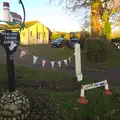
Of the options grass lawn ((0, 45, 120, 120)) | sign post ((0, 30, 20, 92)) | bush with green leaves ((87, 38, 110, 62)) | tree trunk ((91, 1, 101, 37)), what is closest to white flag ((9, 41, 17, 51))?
sign post ((0, 30, 20, 92))

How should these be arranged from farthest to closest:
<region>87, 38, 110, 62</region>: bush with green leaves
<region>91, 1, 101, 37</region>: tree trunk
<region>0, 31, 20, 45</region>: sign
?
<region>91, 1, 101, 37</region>: tree trunk < <region>87, 38, 110, 62</region>: bush with green leaves < <region>0, 31, 20, 45</region>: sign

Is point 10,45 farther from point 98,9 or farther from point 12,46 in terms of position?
point 98,9

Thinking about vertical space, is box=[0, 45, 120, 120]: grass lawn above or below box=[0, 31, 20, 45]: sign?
below

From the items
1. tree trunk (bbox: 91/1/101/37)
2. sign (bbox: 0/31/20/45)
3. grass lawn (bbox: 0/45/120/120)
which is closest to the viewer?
sign (bbox: 0/31/20/45)

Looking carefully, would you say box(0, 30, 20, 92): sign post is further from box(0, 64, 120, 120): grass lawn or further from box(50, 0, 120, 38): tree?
box(50, 0, 120, 38): tree

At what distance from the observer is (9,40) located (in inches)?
193

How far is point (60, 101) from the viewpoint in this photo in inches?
220

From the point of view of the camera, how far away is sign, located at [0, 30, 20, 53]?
4823mm

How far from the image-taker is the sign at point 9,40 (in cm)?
482

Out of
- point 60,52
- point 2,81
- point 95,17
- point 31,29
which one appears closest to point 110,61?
point 95,17

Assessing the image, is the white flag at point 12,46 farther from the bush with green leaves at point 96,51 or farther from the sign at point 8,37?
the bush with green leaves at point 96,51

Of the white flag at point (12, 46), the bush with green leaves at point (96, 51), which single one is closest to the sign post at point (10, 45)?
the white flag at point (12, 46)

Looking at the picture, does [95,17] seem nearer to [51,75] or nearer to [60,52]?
[60,52]

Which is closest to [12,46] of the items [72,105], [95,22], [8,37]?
[8,37]
